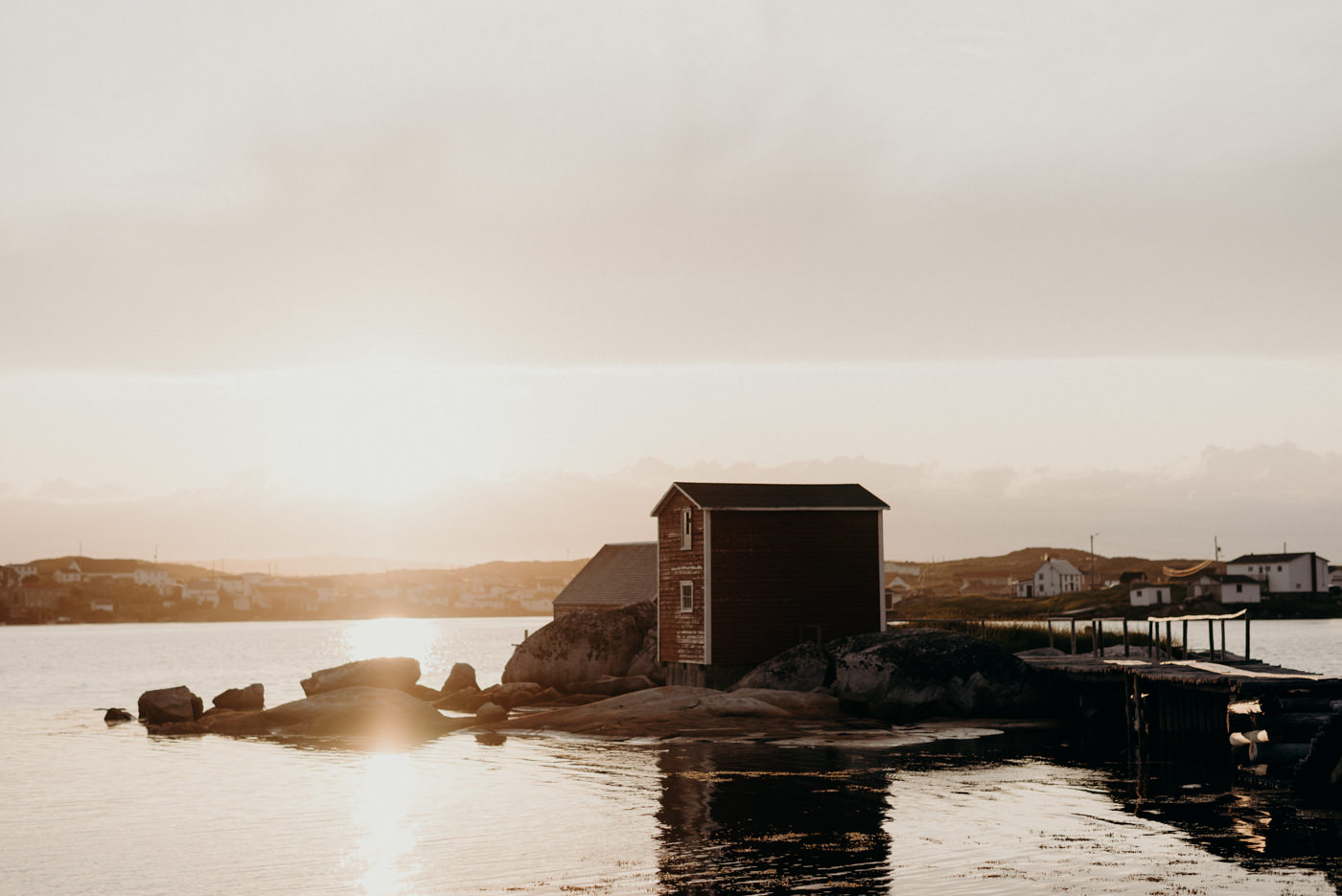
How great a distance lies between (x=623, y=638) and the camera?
49156 mm

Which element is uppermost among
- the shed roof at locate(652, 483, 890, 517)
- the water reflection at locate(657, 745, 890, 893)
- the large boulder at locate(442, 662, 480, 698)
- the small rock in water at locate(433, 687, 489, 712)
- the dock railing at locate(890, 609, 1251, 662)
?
the shed roof at locate(652, 483, 890, 517)

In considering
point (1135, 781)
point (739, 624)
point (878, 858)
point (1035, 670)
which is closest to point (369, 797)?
point (878, 858)

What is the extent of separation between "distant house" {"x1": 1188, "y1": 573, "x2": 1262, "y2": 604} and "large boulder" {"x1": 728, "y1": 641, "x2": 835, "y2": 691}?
106m

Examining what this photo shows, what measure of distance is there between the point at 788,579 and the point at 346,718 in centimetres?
1522

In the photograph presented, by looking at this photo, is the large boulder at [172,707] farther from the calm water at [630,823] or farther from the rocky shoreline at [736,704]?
the calm water at [630,823]

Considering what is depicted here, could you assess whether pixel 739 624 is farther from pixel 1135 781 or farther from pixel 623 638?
pixel 1135 781

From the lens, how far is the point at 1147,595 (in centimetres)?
13388

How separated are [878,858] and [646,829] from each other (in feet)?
14.2

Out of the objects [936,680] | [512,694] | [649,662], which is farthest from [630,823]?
[649,662]

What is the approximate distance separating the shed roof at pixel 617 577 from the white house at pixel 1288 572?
9949 centimetres

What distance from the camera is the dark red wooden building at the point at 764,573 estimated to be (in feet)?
139

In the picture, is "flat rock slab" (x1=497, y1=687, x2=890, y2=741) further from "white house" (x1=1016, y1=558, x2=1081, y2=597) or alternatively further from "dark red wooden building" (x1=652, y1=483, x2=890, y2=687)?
"white house" (x1=1016, y1=558, x2=1081, y2=597)

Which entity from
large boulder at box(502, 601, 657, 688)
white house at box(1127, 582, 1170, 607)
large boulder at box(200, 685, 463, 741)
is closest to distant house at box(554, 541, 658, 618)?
large boulder at box(502, 601, 657, 688)

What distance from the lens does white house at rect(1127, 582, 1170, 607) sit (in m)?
134
